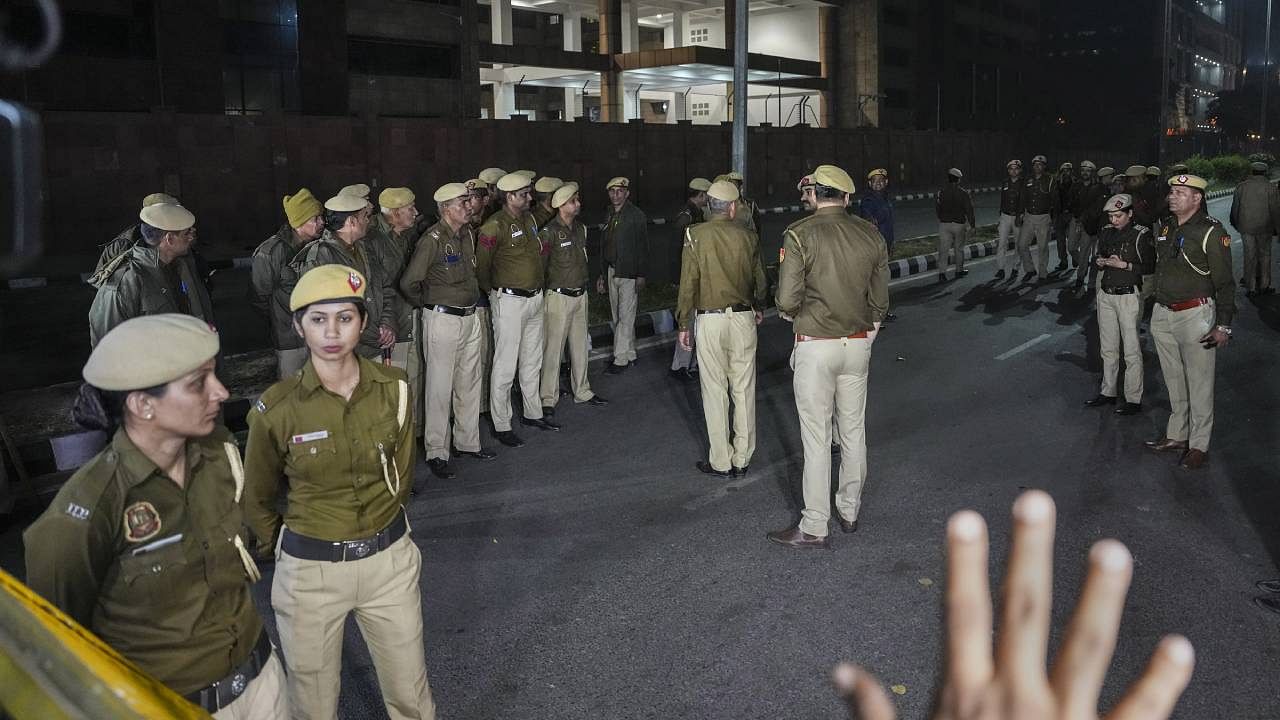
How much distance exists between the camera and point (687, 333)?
25.6 ft

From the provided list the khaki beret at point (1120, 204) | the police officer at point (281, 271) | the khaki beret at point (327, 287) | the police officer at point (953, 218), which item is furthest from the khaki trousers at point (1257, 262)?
the khaki beret at point (327, 287)

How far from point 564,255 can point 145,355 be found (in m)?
6.73

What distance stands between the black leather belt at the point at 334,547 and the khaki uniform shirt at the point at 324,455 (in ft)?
0.07

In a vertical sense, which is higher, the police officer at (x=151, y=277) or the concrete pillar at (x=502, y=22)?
the concrete pillar at (x=502, y=22)

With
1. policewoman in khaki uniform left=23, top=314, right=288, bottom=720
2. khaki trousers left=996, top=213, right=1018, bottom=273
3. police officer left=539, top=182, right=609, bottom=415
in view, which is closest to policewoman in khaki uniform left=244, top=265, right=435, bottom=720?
policewoman in khaki uniform left=23, top=314, right=288, bottom=720

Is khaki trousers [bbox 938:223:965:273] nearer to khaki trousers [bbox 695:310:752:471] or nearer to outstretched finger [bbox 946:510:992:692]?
khaki trousers [bbox 695:310:752:471]

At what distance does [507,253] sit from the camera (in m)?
8.40

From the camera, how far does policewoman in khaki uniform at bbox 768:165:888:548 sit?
20.0ft

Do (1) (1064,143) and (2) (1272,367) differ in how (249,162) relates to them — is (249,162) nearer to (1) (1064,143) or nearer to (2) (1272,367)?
(2) (1272,367)

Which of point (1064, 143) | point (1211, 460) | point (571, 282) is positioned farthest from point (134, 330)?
point (1064, 143)

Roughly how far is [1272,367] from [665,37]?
126ft

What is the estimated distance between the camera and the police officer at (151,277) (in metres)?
6.05

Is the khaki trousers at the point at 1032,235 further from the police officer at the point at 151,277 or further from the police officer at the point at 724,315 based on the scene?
the police officer at the point at 151,277

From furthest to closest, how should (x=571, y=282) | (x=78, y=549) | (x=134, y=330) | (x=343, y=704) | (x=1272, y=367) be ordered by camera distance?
(x=1272, y=367), (x=571, y=282), (x=343, y=704), (x=134, y=330), (x=78, y=549)
